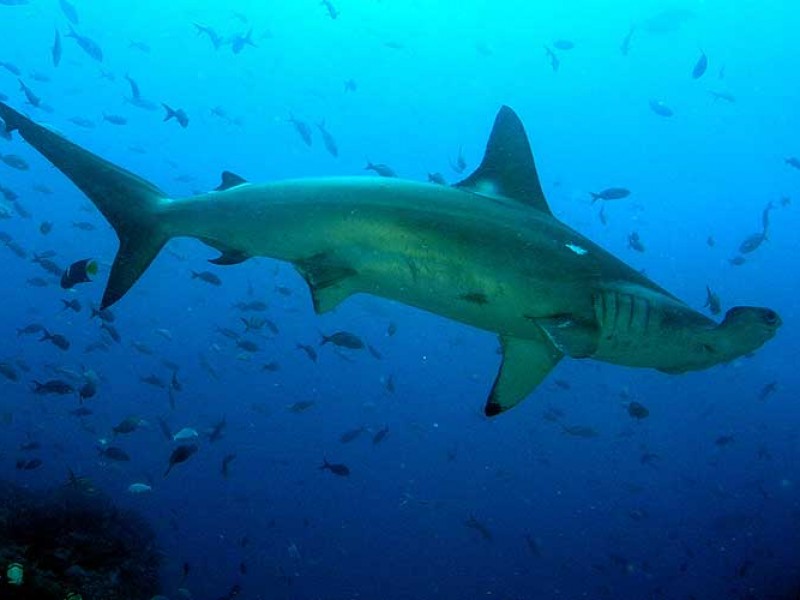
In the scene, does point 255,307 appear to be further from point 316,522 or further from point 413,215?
point 316,522

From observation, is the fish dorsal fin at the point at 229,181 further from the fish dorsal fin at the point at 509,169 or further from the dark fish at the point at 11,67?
the dark fish at the point at 11,67

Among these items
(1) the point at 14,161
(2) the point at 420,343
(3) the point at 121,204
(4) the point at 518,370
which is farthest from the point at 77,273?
(2) the point at 420,343

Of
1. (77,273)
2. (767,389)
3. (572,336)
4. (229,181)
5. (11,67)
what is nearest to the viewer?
(572,336)

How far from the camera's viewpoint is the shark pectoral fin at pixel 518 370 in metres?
3.51

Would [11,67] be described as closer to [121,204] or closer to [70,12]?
[70,12]

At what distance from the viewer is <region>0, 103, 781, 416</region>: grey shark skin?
2980 millimetres

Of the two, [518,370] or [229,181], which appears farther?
[229,181]

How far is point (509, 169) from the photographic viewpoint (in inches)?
144

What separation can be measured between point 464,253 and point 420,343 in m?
44.6

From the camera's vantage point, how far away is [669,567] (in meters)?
30.9

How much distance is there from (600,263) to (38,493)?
13525 mm

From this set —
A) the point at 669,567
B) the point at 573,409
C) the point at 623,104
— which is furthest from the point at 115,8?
the point at 669,567

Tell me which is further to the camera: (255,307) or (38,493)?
(38,493)

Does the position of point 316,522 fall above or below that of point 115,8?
below
